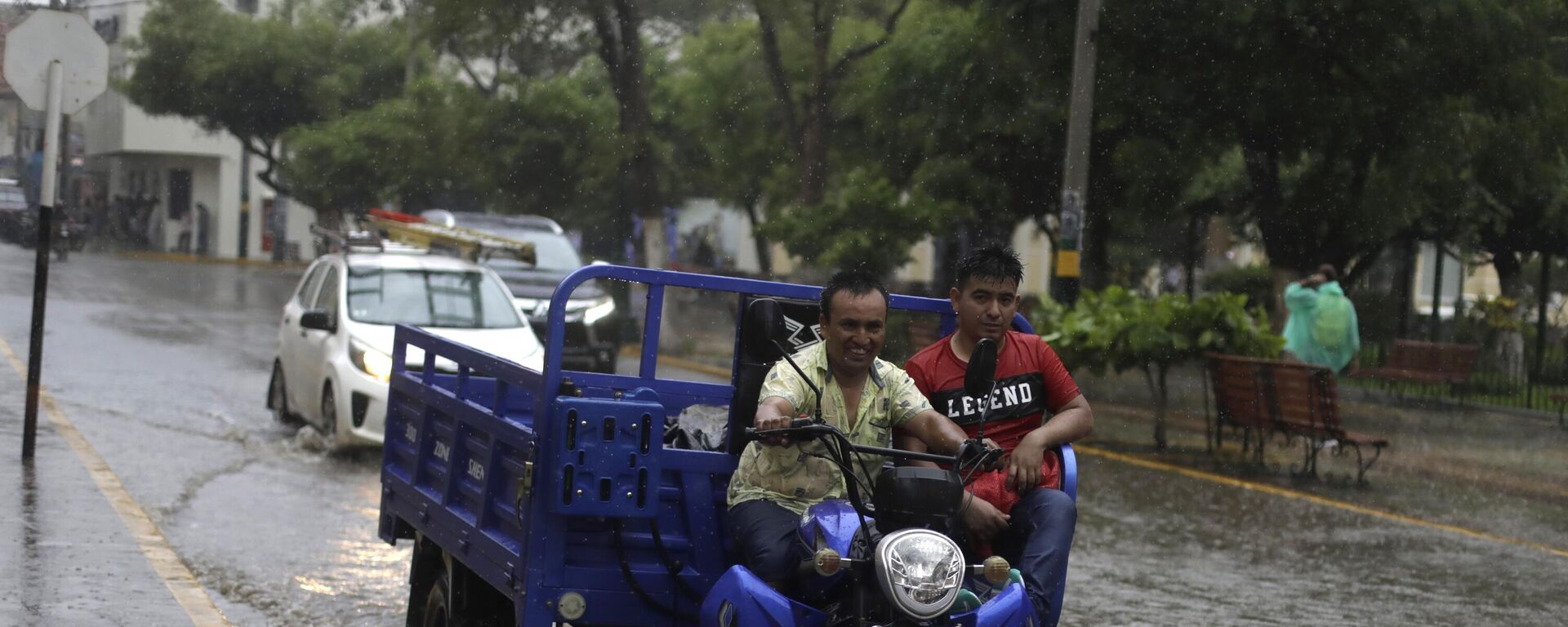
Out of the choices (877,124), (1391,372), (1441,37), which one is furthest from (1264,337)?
(877,124)

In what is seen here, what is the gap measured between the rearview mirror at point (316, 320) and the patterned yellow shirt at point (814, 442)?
324 inches

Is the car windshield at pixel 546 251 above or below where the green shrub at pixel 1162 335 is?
above

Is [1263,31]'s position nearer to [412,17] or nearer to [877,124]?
[877,124]

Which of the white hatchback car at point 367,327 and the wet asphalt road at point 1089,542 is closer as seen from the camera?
the wet asphalt road at point 1089,542

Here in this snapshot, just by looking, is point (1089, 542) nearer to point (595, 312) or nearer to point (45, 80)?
point (45, 80)

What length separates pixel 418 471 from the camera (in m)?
6.48

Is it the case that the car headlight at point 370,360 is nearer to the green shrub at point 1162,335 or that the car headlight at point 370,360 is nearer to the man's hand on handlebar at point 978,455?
the green shrub at point 1162,335

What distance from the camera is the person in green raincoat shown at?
19203 millimetres

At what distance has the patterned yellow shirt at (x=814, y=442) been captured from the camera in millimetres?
5047

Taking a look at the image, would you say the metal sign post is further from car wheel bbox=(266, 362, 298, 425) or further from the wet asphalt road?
car wheel bbox=(266, 362, 298, 425)

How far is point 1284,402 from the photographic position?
1395cm

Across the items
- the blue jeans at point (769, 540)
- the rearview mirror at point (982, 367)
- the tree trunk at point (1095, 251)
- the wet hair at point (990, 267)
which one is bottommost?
the blue jeans at point (769, 540)

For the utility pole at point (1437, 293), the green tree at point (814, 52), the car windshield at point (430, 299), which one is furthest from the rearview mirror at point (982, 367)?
the green tree at point (814, 52)

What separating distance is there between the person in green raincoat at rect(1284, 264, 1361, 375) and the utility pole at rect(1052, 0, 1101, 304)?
3385 mm
